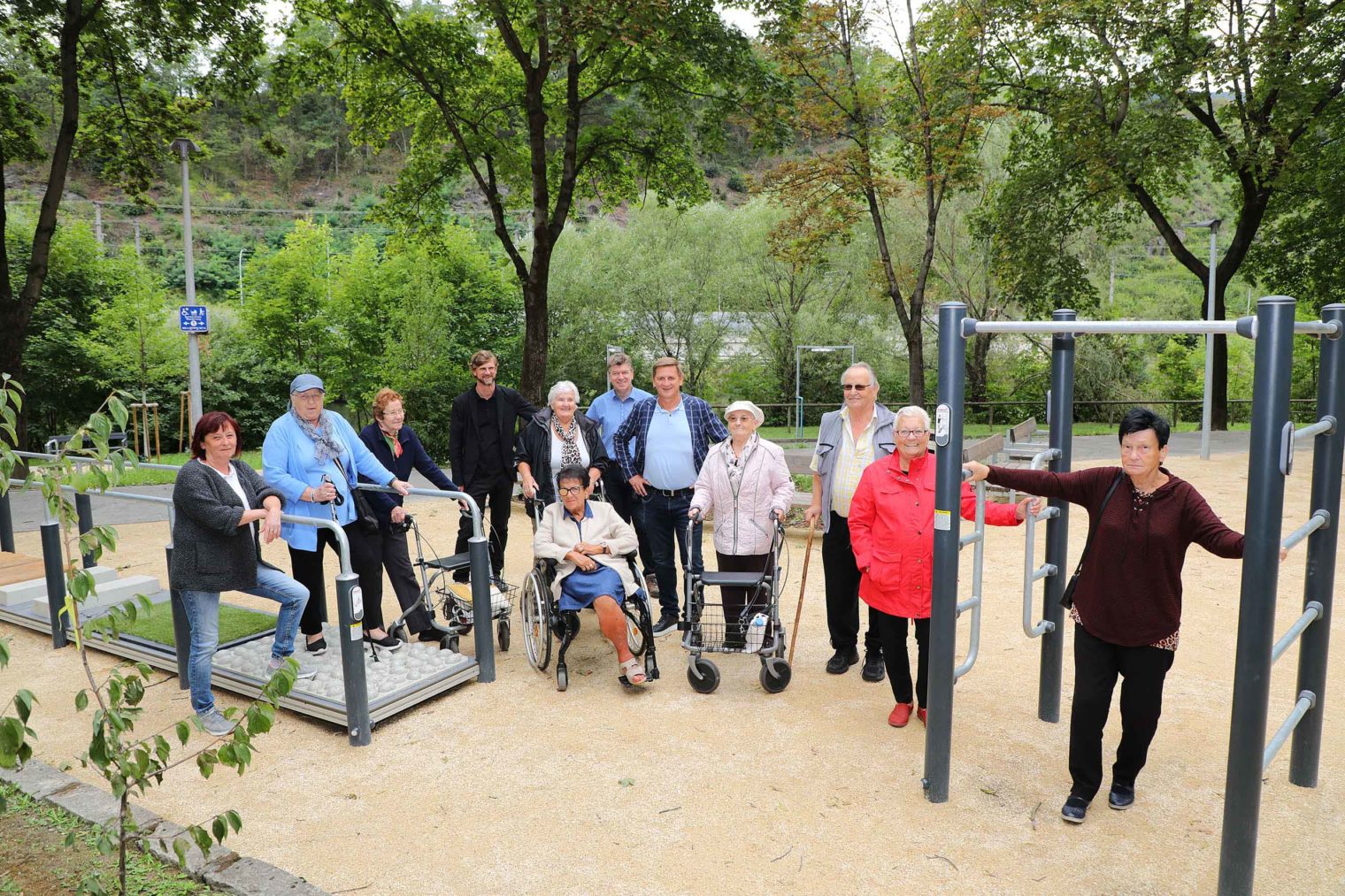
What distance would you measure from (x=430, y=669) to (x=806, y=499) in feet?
17.0

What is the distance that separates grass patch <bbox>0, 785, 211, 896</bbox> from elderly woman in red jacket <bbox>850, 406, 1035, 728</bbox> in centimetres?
297

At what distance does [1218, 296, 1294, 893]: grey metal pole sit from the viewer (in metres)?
2.87

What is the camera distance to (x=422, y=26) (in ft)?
42.8

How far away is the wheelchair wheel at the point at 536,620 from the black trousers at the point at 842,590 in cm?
157

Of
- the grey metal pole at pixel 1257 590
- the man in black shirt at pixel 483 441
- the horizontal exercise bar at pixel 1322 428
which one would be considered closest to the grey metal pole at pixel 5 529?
the man in black shirt at pixel 483 441

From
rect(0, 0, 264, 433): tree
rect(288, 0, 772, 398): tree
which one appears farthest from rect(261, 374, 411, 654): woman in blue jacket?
rect(0, 0, 264, 433): tree

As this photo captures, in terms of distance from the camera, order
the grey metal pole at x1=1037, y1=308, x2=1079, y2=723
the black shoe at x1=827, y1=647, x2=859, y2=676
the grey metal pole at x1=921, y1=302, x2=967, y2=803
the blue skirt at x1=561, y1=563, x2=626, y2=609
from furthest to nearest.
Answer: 1. the black shoe at x1=827, y1=647, x2=859, y2=676
2. the blue skirt at x1=561, y1=563, x2=626, y2=609
3. the grey metal pole at x1=1037, y1=308, x2=1079, y2=723
4. the grey metal pole at x1=921, y1=302, x2=967, y2=803

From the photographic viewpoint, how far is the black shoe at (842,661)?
17.2 feet

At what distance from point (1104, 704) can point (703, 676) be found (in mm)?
2062

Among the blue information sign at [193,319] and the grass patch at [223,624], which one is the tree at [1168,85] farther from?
the grass patch at [223,624]

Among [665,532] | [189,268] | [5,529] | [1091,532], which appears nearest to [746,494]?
[665,532]

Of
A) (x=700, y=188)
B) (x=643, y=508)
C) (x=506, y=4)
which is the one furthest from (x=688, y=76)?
(x=643, y=508)

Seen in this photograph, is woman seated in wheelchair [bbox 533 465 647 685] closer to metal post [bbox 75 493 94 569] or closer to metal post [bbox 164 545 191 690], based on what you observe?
metal post [bbox 164 545 191 690]

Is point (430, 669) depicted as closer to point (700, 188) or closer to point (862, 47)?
point (700, 188)
